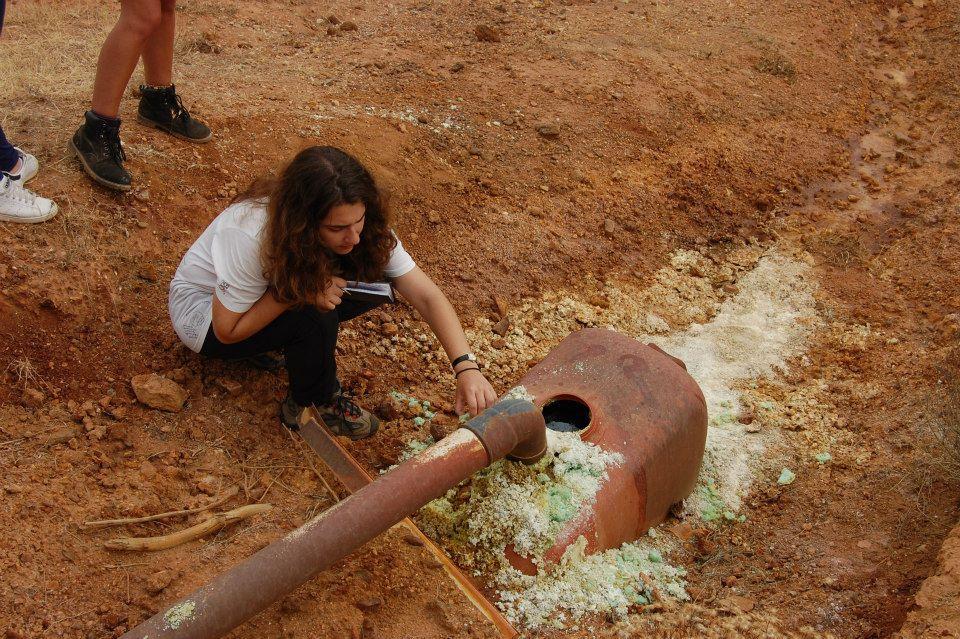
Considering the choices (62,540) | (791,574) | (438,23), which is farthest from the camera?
(438,23)

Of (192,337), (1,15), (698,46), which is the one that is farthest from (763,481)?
(698,46)

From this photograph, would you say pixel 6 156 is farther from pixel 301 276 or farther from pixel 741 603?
pixel 741 603

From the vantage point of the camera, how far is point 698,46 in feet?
19.5

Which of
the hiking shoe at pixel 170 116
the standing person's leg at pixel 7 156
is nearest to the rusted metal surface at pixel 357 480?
the standing person's leg at pixel 7 156

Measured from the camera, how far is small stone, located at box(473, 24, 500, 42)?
5.55 meters

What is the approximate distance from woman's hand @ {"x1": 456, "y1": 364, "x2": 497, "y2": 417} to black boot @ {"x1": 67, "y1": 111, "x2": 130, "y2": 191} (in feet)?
5.93

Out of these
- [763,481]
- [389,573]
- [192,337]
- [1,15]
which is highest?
[1,15]

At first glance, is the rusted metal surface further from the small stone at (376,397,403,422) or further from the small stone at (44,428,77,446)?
the small stone at (44,428,77,446)

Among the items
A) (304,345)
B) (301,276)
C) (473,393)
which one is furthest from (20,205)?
(473,393)

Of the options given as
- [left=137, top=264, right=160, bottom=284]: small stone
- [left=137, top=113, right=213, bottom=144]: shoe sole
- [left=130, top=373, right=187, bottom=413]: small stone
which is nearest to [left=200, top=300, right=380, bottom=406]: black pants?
[left=130, top=373, right=187, bottom=413]: small stone

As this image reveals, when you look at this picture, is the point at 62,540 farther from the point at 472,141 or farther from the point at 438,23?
the point at 438,23

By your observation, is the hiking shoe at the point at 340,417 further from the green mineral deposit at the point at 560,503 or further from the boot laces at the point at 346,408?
Answer: the green mineral deposit at the point at 560,503

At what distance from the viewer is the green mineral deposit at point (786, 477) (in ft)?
10.2

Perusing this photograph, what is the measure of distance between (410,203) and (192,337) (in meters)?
Result: 1.67
